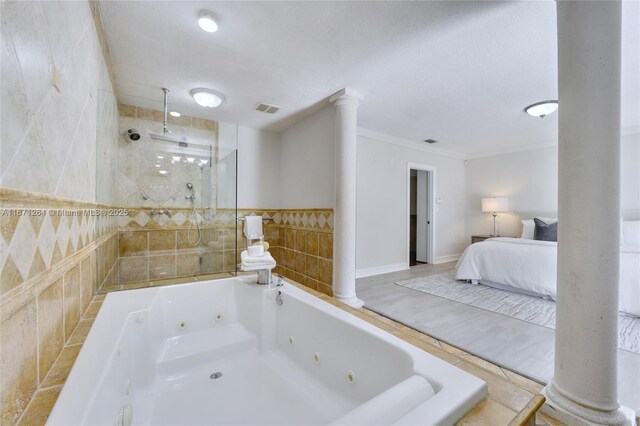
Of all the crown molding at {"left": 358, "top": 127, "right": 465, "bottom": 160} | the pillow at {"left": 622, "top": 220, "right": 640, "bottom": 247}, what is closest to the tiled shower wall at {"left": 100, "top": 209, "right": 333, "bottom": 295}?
the crown molding at {"left": 358, "top": 127, "right": 465, "bottom": 160}

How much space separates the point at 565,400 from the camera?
A: 1.27 m

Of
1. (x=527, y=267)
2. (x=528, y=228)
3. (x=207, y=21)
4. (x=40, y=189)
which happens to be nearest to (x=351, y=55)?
(x=207, y=21)

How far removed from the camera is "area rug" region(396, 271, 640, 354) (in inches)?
88.7

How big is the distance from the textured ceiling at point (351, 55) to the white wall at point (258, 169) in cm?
60

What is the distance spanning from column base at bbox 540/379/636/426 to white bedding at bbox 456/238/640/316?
199cm

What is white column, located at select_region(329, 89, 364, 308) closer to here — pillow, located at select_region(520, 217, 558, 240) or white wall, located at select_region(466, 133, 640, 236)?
pillow, located at select_region(520, 217, 558, 240)

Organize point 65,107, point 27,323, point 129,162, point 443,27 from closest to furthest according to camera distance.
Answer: point 27,323, point 65,107, point 443,27, point 129,162

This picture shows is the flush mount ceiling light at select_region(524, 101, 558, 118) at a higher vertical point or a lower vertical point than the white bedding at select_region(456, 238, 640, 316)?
higher

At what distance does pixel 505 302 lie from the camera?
2951mm

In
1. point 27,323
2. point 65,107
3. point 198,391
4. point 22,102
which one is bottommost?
point 198,391

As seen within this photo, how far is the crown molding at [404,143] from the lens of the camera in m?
4.20

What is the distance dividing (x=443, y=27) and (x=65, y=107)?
2.22m

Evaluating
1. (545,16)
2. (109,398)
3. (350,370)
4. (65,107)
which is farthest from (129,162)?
(545,16)

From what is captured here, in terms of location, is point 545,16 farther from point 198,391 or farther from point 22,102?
point 198,391
